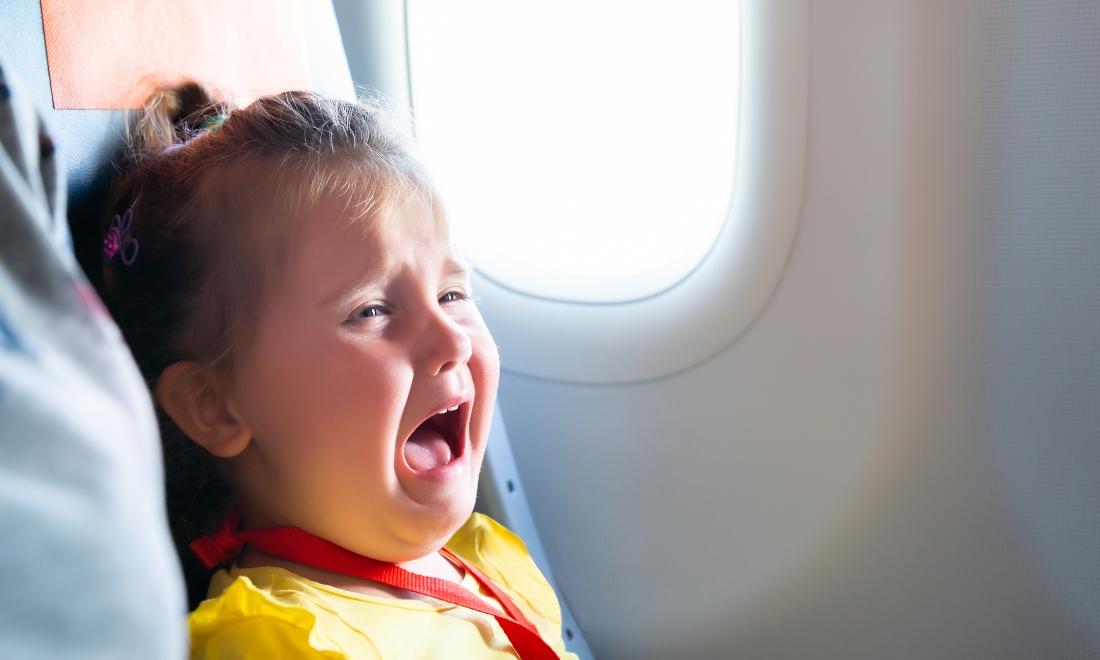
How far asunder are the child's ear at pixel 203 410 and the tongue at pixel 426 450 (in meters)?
0.16

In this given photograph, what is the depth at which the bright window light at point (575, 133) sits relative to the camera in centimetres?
135

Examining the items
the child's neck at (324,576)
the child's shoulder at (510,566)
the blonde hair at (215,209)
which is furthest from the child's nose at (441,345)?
the child's shoulder at (510,566)

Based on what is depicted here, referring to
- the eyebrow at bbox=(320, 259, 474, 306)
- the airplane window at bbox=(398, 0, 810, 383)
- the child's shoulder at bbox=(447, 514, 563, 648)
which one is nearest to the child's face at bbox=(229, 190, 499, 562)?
the eyebrow at bbox=(320, 259, 474, 306)

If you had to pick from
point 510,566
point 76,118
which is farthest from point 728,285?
point 76,118

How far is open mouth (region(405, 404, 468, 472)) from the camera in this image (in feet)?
2.78

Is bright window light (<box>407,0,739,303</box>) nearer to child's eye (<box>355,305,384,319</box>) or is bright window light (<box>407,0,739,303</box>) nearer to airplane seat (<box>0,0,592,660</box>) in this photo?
airplane seat (<box>0,0,592,660</box>)

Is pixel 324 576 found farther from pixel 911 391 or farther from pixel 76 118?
pixel 911 391

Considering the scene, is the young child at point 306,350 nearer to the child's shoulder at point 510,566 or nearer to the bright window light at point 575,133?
the child's shoulder at point 510,566

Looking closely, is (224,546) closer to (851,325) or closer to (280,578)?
(280,578)

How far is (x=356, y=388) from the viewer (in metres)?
0.77

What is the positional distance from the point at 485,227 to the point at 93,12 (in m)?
0.76

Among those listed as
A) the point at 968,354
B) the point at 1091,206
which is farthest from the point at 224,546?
the point at 1091,206

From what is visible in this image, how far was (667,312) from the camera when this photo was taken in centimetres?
131

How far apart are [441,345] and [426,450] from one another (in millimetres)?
133
